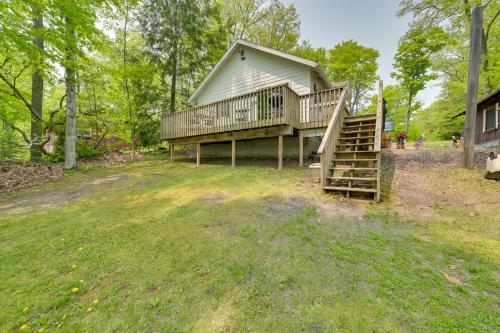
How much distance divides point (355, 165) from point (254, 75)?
7.56 meters

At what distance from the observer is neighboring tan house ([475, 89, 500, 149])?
→ 1059 cm

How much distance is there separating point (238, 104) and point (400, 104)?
24.6 metres

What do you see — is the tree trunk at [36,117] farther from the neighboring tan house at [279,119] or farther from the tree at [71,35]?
the neighboring tan house at [279,119]

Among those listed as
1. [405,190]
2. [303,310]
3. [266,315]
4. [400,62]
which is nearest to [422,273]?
[303,310]

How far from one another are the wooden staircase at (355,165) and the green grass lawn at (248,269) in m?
0.55

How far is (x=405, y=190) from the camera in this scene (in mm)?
5164

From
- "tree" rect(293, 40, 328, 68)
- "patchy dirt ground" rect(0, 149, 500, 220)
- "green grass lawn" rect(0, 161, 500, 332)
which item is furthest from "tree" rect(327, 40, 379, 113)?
"green grass lawn" rect(0, 161, 500, 332)

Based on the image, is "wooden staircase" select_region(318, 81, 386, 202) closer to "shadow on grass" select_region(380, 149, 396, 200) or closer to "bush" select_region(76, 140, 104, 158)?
"shadow on grass" select_region(380, 149, 396, 200)

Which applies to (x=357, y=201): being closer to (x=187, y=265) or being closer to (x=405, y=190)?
(x=405, y=190)

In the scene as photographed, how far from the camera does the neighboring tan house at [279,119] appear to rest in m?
5.73

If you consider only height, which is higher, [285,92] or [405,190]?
[285,92]

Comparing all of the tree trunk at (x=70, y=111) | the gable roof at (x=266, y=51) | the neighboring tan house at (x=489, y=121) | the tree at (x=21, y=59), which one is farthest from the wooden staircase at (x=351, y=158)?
the tree trunk at (x=70, y=111)

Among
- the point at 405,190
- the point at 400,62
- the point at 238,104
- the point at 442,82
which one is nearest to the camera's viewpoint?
the point at 405,190

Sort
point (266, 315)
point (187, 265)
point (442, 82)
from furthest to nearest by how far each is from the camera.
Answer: point (442, 82) < point (187, 265) < point (266, 315)
